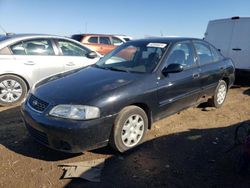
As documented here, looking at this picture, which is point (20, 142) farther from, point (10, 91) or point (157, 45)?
point (157, 45)

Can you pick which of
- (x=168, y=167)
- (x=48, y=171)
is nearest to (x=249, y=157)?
(x=168, y=167)

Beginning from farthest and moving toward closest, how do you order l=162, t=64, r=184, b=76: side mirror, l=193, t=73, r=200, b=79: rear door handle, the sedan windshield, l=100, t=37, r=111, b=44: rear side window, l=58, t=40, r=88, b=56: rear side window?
l=100, t=37, r=111, b=44: rear side window → l=58, t=40, r=88, b=56: rear side window → l=193, t=73, r=200, b=79: rear door handle → the sedan windshield → l=162, t=64, r=184, b=76: side mirror

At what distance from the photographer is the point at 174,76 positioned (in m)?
4.77

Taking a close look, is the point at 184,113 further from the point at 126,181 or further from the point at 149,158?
the point at 126,181

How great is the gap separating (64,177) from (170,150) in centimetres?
156

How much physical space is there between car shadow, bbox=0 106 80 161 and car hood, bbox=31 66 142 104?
0.78 meters

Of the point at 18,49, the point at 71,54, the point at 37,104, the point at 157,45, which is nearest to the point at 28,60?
the point at 18,49

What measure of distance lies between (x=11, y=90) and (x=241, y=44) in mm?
6194

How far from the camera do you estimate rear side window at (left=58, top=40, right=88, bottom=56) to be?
7105 mm

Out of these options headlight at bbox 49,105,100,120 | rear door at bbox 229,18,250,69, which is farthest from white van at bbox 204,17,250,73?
headlight at bbox 49,105,100,120

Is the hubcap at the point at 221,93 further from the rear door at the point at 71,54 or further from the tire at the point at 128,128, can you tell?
the rear door at the point at 71,54

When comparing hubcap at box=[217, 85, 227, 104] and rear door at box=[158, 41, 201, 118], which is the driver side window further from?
hubcap at box=[217, 85, 227, 104]

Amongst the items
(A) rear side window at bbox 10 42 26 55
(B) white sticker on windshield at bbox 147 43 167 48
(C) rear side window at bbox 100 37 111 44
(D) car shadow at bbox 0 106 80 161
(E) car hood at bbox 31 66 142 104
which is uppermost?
(B) white sticker on windshield at bbox 147 43 167 48

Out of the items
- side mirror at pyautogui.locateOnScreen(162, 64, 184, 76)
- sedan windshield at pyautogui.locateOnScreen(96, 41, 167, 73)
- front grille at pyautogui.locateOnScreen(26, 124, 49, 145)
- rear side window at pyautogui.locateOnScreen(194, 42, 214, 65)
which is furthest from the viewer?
rear side window at pyautogui.locateOnScreen(194, 42, 214, 65)
